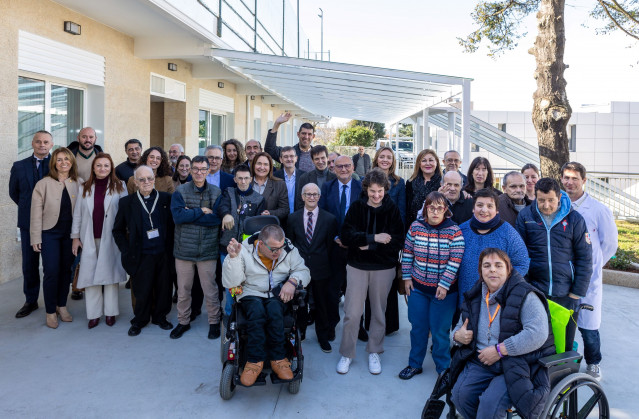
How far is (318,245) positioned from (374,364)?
1.13 m

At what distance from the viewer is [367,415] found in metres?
3.20

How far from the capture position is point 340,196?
4.64m

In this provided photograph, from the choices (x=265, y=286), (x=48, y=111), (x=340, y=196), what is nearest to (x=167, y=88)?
(x=48, y=111)

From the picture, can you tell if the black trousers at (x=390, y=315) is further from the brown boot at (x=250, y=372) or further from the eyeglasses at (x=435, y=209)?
the brown boot at (x=250, y=372)

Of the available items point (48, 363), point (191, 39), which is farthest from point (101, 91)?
point (48, 363)

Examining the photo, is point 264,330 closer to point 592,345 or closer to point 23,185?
point 592,345

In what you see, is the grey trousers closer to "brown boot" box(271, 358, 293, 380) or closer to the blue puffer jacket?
"brown boot" box(271, 358, 293, 380)

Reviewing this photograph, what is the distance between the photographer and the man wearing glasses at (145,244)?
4.55 m

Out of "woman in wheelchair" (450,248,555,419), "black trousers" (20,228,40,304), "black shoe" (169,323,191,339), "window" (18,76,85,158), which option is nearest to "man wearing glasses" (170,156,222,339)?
"black shoe" (169,323,191,339)

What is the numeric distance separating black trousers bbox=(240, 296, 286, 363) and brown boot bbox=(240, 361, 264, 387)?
30 mm

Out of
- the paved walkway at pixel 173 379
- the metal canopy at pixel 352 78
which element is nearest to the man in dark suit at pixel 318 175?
the paved walkway at pixel 173 379

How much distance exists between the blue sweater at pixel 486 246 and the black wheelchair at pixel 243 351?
4.08 ft

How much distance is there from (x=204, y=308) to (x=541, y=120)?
20.1ft

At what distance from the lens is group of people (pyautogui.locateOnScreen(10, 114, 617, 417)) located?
128 inches
